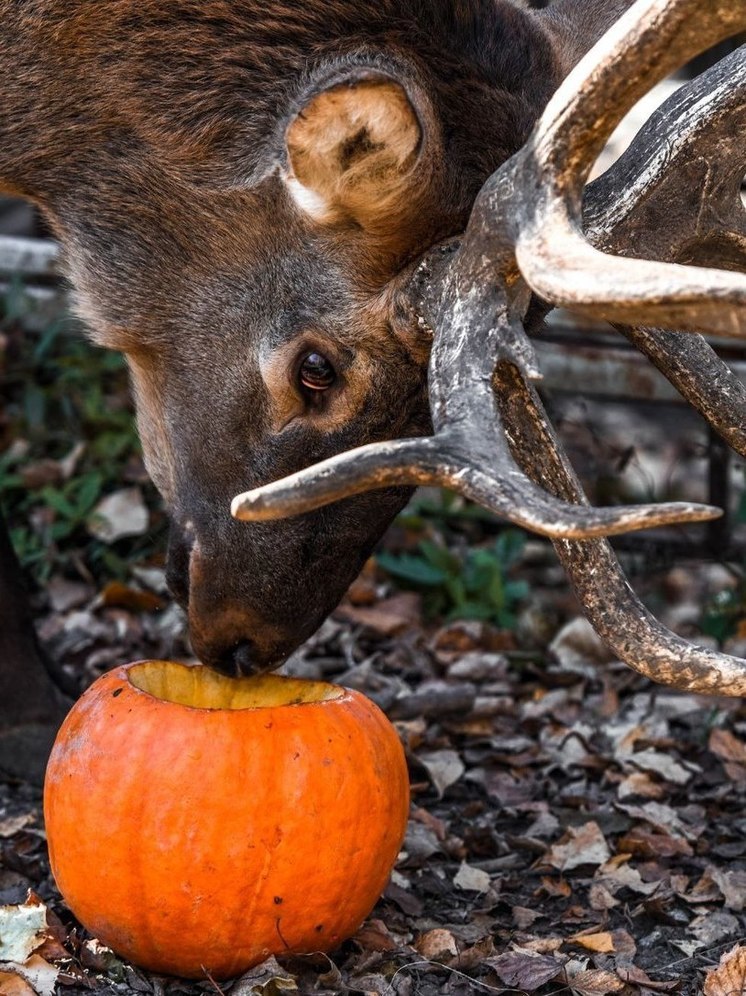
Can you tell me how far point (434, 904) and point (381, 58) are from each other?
6.42 feet

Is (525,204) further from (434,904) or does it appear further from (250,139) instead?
(434,904)

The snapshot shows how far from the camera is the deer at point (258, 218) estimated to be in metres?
3.45

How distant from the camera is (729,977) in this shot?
10.5 ft

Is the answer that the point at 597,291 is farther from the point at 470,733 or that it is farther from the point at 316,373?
the point at 470,733

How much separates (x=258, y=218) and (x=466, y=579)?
2.40 m

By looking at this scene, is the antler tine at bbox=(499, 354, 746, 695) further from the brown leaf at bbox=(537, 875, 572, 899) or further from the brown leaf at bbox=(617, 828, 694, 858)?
the brown leaf at bbox=(617, 828, 694, 858)

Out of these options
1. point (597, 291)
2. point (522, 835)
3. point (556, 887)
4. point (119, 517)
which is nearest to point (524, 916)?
point (556, 887)

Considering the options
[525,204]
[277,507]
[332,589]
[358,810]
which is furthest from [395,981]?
[525,204]

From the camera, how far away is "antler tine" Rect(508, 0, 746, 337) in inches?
99.9

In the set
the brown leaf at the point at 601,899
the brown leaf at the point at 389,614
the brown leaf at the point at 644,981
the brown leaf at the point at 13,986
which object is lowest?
the brown leaf at the point at 389,614

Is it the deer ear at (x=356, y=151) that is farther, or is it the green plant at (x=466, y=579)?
the green plant at (x=466, y=579)

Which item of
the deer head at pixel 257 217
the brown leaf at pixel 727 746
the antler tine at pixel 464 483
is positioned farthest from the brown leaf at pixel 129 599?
the antler tine at pixel 464 483

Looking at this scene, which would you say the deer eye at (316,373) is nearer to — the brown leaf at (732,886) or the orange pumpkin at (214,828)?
the orange pumpkin at (214,828)

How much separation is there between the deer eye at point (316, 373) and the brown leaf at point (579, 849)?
134cm
